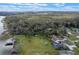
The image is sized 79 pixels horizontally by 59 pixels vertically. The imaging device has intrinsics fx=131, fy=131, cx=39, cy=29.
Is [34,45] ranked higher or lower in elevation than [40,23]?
lower

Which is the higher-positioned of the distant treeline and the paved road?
the distant treeline

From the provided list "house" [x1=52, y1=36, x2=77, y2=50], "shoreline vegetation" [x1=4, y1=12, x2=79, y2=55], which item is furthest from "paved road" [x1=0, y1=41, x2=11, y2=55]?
"house" [x1=52, y1=36, x2=77, y2=50]

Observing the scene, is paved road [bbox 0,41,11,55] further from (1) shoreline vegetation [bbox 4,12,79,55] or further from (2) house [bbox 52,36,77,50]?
(2) house [bbox 52,36,77,50]

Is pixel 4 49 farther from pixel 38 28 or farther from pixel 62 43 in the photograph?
pixel 62 43

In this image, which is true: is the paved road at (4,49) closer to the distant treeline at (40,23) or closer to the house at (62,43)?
the distant treeline at (40,23)

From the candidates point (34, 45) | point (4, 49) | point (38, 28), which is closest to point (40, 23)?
point (38, 28)

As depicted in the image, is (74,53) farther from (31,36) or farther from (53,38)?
(31,36)
